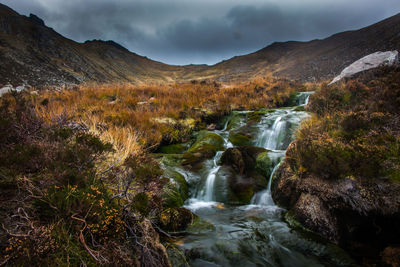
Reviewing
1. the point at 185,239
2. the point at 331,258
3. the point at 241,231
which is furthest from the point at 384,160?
the point at 185,239

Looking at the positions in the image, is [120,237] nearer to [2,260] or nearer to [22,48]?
[2,260]

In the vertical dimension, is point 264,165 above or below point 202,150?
below

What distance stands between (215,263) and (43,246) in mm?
2544

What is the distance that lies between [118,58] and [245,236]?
90.5m

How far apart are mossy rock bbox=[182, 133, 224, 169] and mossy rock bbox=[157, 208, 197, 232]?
248cm

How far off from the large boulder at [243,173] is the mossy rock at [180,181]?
943mm

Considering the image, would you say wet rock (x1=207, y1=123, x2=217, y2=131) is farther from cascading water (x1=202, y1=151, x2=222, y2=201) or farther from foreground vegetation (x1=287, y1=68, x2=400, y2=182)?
foreground vegetation (x1=287, y1=68, x2=400, y2=182)

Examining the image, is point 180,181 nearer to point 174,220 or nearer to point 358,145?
point 174,220

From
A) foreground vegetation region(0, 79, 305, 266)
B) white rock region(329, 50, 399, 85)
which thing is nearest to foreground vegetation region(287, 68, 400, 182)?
foreground vegetation region(0, 79, 305, 266)

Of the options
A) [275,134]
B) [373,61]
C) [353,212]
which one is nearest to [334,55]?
[373,61]

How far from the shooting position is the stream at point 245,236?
3219 mm

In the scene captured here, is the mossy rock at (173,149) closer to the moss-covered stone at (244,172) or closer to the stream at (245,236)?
the stream at (245,236)

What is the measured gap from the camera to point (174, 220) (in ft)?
12.0

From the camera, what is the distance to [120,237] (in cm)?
190
